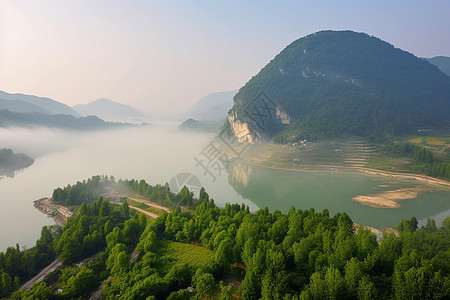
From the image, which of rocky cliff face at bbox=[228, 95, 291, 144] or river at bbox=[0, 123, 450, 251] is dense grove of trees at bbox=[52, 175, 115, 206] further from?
rocky cliff face at bbox=[228, 95, 291, 144]

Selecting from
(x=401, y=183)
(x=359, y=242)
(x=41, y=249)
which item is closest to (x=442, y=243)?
(x=359, y=242)

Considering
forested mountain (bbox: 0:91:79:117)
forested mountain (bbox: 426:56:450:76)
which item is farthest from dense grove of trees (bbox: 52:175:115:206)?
forested mountain (bbox: 426:56:450:76)

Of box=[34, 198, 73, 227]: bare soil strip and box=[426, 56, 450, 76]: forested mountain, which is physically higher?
box=[426, 56, 450, 76]: forested mountain

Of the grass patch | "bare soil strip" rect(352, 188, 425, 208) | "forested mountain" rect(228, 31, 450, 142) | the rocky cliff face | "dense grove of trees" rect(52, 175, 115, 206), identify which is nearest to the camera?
the grass patch

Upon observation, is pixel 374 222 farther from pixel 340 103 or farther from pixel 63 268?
pixel 340 103

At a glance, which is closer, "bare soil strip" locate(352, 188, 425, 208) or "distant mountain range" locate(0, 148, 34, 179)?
"bare soil strip" locate(352, 188, 425, 208)

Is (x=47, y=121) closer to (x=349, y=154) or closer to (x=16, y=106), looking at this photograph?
(x=16, y=106)

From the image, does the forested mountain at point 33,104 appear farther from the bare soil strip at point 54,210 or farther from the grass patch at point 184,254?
the grass patch at point 184,254
